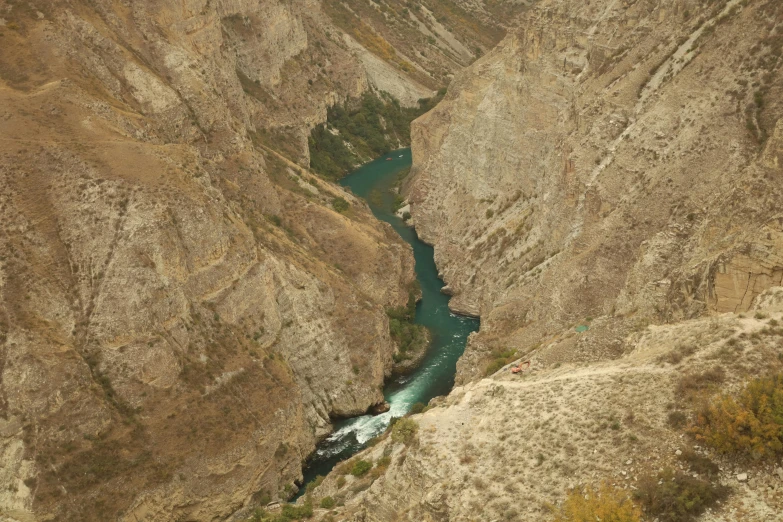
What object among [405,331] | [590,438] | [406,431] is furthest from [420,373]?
[590,438]

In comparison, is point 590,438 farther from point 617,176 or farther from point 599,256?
point 617,176

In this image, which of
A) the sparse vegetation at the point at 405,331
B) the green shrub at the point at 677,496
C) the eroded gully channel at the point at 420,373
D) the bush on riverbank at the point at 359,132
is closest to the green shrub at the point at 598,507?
the green shrub at the point at 677,496

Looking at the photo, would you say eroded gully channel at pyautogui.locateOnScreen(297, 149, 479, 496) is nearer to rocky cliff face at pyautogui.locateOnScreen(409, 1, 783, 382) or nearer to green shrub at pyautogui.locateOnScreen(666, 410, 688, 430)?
rocky cliff face at pyautogui.locateOnScreen(409, 1, 783, 382)

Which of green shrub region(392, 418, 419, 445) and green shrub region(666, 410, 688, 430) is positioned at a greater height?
green shrub region(392, 418, 419, 445)

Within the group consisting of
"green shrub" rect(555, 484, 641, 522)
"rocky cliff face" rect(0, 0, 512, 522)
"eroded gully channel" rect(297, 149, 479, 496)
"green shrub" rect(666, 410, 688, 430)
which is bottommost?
"eroded gully channel" rect(297, 149, 479, 496)

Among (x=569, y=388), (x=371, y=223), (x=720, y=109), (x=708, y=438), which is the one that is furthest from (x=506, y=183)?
(x=708, y=438)

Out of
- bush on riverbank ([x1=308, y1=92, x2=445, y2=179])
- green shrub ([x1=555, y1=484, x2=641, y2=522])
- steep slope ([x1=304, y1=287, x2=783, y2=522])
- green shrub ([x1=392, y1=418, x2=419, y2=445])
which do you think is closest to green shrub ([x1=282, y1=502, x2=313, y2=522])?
green shrub ([x1=392, y1=418, x2=419, y2=445])
